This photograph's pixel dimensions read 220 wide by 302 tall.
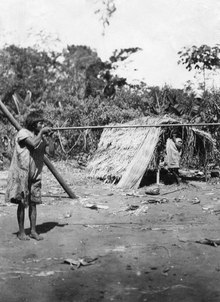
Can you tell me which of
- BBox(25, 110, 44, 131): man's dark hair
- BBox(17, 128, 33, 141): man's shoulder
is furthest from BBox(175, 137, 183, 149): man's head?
BBox(17, 128, 33, 141): man's shoulder

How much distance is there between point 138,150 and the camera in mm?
10305

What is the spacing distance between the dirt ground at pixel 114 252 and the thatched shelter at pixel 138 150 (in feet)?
4.81

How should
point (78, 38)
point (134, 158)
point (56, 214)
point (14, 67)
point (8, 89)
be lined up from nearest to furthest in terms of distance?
point (56, 214) → point (134, 158) → point (8, 89) → point (14, 67) → point (78, 38)

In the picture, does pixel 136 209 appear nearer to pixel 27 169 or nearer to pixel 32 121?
pixel 27 169

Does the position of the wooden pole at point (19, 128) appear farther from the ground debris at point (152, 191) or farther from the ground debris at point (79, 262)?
the ground debris at point (79, 262)

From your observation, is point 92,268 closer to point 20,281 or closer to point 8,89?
point 20,281

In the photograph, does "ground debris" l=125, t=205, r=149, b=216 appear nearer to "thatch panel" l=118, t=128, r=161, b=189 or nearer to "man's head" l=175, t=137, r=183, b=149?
"thatch panel" l=118, t=128, r=161, b=189

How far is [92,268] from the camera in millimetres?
4508

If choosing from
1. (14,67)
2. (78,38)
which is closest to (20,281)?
(14,67)

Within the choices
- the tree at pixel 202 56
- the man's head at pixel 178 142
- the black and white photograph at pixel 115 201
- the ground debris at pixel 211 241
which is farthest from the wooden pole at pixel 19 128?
the tree at pixel 202 56

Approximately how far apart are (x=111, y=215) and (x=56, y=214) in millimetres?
939

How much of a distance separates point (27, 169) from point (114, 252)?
147 centimetres

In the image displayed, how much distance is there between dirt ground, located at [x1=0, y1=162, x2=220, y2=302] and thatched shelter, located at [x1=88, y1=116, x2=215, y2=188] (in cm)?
147

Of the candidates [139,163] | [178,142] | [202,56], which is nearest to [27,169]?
[139,163]
